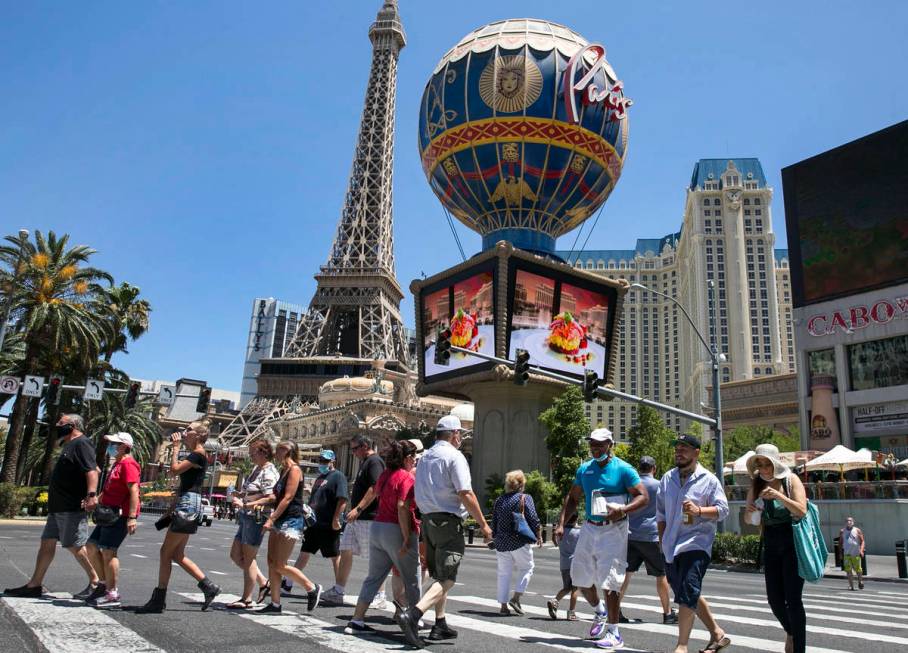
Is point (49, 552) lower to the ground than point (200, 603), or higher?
higher

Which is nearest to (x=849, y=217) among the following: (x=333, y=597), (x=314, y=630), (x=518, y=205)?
(x=518, y=205)

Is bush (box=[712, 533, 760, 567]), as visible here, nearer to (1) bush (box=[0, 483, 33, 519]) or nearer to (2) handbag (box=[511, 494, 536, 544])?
(2) handbag (box=[511, 494, 536, 544])

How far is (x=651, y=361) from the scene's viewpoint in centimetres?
14112

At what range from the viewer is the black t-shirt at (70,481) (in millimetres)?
7102

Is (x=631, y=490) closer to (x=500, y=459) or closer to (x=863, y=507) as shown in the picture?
(x=863, y=507)

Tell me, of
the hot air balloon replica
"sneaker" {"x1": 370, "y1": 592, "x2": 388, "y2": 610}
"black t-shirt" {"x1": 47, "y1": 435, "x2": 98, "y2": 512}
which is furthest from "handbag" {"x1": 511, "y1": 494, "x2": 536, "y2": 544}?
the hot air balloon replica

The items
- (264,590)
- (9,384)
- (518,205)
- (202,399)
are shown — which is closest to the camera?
(264,590)

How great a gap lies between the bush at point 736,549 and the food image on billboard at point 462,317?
16427 mm

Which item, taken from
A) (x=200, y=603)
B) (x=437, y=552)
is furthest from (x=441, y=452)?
(x=200, y=603)

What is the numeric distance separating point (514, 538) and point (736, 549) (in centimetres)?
1570

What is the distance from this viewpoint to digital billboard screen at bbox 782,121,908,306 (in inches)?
1672

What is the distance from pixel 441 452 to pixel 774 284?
4748 inches

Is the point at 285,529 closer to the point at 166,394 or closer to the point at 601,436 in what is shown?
the point at 601,436

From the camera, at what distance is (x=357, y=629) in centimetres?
616
